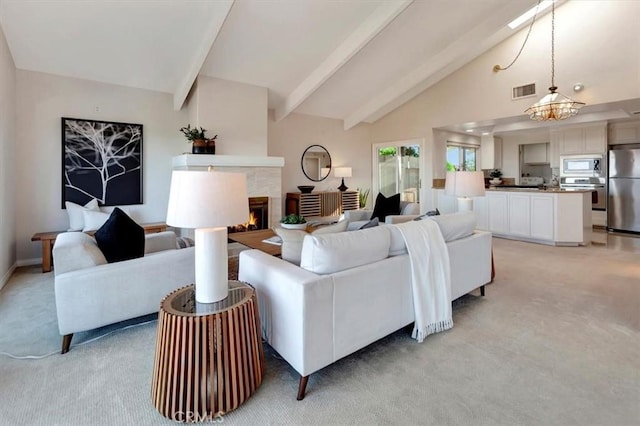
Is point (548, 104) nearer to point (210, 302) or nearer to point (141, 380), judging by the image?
point (210, 302)

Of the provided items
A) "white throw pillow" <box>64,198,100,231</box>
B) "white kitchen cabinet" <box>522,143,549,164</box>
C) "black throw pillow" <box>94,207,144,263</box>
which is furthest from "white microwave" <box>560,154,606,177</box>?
"white throw pillow" <box>64,198,100,231</box>

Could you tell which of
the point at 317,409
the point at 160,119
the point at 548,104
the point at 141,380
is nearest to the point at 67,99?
the point at 160,119

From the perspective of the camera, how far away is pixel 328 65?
5.08 meters

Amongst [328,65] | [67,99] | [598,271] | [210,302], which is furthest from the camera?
[328,65]

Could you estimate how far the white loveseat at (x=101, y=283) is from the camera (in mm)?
2088

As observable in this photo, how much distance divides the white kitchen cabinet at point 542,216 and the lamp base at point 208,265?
5.55m

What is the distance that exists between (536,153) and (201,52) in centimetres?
821

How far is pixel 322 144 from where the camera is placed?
7.09m

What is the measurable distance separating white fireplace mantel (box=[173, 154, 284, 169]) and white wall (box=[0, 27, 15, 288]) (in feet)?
6.12

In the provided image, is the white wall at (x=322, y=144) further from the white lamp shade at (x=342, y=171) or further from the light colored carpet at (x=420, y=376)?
the light colored carpet at (x=420, y=376)

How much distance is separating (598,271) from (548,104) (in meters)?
2.35

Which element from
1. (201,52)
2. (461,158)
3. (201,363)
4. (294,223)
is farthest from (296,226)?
(461,158)

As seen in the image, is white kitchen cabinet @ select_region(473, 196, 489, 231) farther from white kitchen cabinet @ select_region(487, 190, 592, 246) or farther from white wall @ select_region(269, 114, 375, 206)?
white wall @ select_region(269, 114, 375, 206)

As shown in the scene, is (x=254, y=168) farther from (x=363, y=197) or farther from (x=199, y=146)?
(x=363, y=197)
